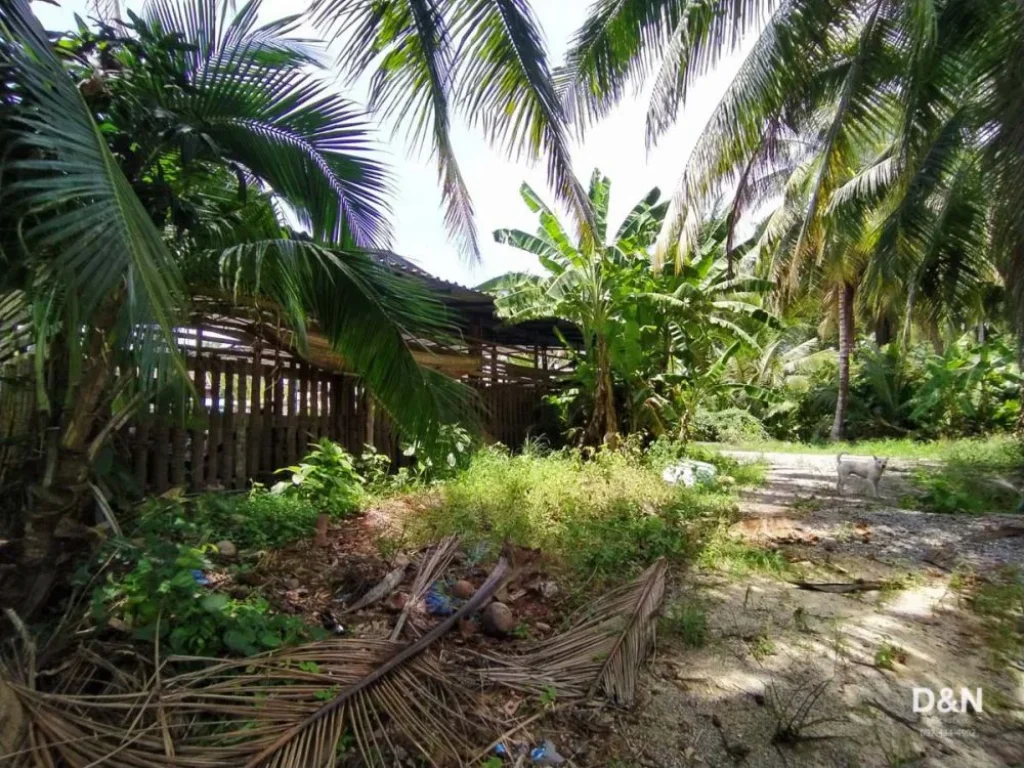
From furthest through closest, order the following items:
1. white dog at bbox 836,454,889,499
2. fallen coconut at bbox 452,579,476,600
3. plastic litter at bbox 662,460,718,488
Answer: plastic litter at bbox 662,460,718,488 → white dog at bbox 836,454,889,499 → fallen coconut at bbox 452,579,476,600

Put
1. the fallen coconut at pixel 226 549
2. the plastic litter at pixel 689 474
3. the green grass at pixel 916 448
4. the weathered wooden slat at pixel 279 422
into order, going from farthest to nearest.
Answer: the green grass at pixel 916 448 → the plastic litter at pixel 689 474 → the weathered wooden slat at pixel 279 422 → the fallen coconut at pixel 226 549

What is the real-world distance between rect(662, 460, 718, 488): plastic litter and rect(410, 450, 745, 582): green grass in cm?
16

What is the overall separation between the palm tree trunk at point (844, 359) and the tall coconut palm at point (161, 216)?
519 inches

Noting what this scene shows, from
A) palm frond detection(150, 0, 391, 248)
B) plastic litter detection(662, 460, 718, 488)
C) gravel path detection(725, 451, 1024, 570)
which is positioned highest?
palm frond detection(150, 0, 391, 248)

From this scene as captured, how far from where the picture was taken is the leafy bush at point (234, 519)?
327cm

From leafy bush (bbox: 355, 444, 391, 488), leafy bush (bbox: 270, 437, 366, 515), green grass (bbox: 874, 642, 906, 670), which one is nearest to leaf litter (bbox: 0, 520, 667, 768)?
green grass (bbox: 874, 642, 906, 670)

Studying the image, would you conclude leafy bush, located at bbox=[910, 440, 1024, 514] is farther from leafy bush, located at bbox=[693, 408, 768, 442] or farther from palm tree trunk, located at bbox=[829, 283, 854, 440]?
leafy bush, located at bbox=[693, 408, 768, 442]

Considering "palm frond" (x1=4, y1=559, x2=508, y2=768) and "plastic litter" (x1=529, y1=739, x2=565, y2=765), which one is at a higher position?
"palm frond" (x1=4, y1=559, x2=508, y2=768)

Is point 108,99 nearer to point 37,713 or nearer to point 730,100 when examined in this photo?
point 37,713

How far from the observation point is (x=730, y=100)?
6000 mm

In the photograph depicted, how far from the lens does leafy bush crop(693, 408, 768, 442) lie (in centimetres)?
1491

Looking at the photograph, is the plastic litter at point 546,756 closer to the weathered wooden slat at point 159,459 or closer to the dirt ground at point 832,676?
the dirt ground at point 832,676

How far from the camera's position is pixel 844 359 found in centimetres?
1362

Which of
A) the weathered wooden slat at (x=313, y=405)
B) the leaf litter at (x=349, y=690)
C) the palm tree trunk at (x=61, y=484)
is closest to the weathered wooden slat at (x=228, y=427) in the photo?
the weathered wooden slat at (x=313, y=405)
